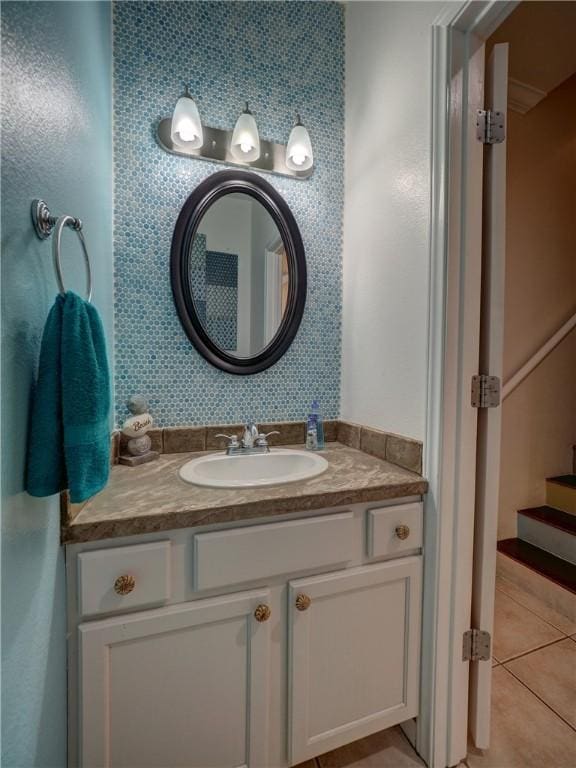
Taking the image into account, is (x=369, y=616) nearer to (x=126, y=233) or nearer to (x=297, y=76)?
(x=126, y=233)

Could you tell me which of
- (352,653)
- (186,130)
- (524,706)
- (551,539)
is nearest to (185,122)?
(186,130)

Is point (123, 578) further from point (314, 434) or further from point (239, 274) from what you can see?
point (239, 274)

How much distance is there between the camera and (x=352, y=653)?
3.41 feet

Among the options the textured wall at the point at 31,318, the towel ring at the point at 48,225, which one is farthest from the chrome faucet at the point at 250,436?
the towel ring at the point at 48,225

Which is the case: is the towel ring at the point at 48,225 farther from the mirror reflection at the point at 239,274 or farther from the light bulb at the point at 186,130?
the light bulb at the point at 186,130

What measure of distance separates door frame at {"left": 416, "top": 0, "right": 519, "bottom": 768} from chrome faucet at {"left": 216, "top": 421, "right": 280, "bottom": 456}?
0.58 meters

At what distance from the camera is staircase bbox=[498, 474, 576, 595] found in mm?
1805

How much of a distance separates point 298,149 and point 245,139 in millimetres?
222

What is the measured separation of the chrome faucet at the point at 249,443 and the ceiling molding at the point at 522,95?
1.95 metres

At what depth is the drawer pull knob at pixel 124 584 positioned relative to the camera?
0.80 meters

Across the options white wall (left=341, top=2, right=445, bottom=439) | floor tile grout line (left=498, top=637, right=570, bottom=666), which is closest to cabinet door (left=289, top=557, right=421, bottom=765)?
white wall (left=341, top=2, right=445, bottom=439)

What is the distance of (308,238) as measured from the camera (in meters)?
1.57

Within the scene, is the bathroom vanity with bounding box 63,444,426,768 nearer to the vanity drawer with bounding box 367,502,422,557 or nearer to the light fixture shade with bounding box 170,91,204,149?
the vanity drawer with bounding box 367,502,422,557

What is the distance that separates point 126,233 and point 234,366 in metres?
0.61
